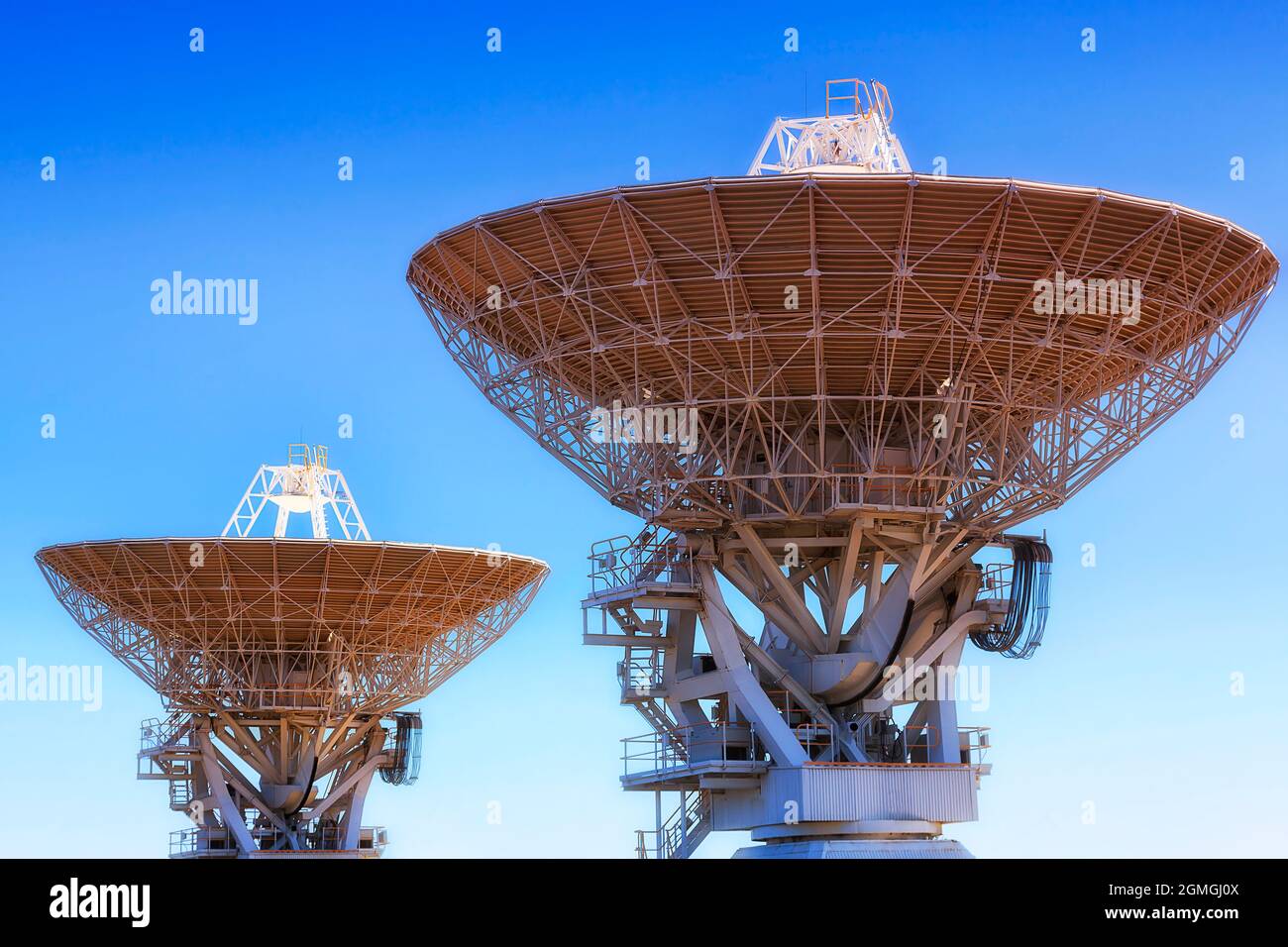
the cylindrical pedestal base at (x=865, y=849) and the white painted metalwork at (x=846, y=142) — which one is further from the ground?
the white painted metalwork at (x=846, y=142)

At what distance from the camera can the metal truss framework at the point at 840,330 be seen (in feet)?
136

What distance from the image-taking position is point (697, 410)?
46.5 m

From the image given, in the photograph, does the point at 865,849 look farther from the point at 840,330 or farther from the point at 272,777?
the point at 272,777

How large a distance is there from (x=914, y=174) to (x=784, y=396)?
653cm

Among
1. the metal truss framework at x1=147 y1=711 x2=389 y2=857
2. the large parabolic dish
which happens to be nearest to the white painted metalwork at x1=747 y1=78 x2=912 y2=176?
the large parabolic dish

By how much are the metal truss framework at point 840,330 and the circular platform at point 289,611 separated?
1955 cm

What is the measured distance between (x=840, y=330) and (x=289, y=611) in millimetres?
29695

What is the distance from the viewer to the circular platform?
214ft

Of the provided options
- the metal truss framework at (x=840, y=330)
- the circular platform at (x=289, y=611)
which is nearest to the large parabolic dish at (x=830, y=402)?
the metal truss framework at (x=840, y=330)

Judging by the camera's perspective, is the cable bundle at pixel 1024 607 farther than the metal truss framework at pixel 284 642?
No

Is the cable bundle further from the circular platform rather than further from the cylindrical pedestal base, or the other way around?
the circular platform

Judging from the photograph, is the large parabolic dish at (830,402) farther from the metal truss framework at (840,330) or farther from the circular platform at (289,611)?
the circular platform at (289,611)
